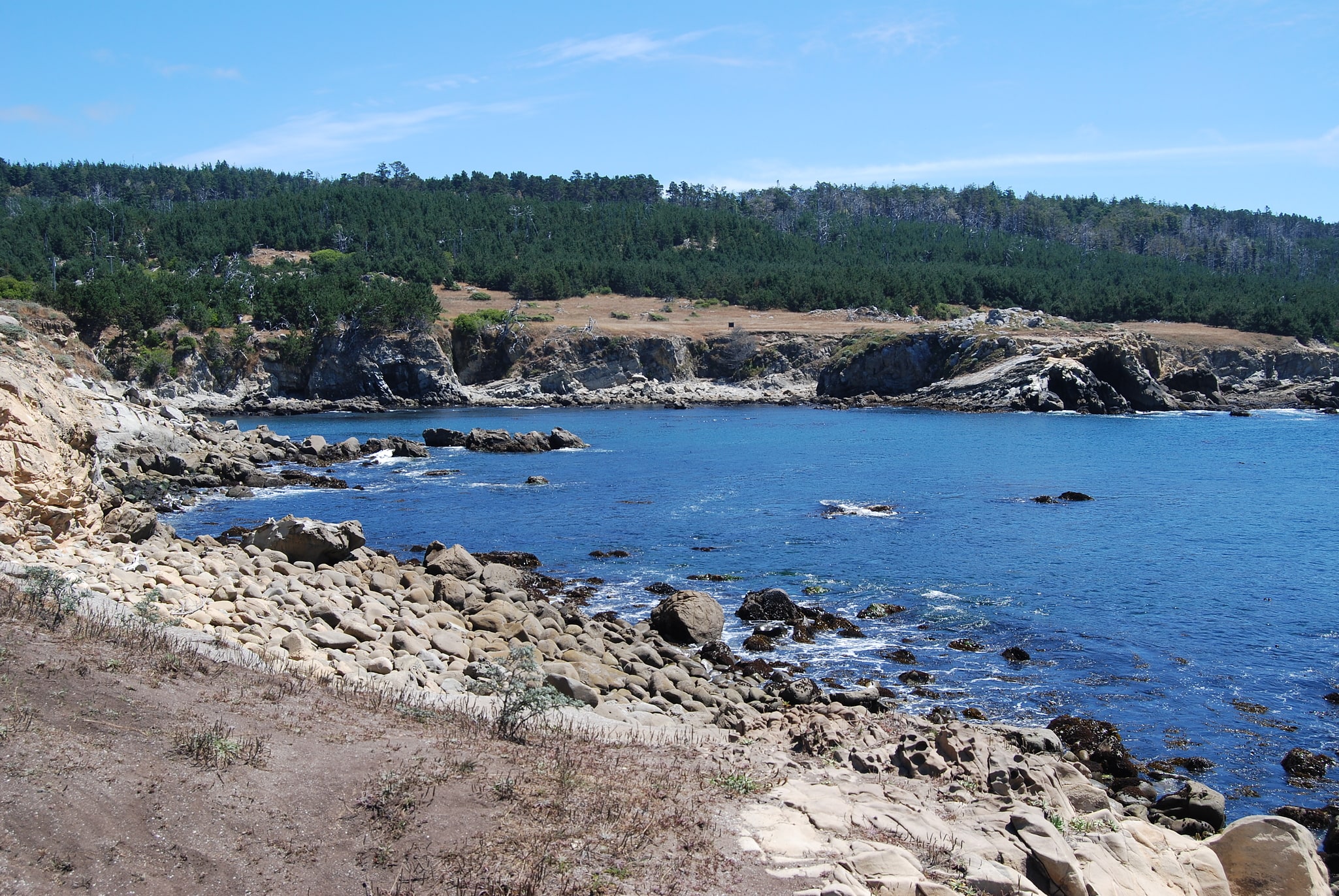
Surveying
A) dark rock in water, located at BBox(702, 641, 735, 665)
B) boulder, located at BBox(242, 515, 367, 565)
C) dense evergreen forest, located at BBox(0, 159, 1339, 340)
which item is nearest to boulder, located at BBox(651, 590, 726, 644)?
dark rock in water, located at BBox(702, 641, 735, 665)

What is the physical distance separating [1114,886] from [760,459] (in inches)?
1904

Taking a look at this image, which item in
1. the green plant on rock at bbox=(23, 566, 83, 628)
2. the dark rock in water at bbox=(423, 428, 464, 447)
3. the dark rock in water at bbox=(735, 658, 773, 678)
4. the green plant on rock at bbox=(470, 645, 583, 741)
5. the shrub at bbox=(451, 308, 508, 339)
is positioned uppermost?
the shrub at bbox=(451, 308, 508, 339)

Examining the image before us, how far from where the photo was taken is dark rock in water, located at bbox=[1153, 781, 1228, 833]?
13.8 meters

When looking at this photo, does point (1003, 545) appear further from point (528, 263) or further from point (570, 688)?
point (528, 263)

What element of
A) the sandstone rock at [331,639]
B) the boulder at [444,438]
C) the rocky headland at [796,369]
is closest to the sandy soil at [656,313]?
the rocky headland at [796,369]

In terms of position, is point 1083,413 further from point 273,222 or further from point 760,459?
point 273,222

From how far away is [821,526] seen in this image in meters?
36.8

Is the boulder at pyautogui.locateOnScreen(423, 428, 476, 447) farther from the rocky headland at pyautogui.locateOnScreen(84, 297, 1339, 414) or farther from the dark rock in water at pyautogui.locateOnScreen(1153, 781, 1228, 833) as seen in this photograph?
the dark rock in water at pyautogui.locateOnScreen(1153, 781, 1228, 833)

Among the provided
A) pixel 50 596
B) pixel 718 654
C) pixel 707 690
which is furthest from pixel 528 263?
pixel 50 596

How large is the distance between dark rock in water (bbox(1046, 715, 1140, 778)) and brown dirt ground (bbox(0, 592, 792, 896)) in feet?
28.9

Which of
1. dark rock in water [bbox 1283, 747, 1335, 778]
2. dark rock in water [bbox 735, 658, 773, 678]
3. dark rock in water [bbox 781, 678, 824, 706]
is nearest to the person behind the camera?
dark rock in water [bbox 1283, 747, 1335, 778]

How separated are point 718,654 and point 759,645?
1.36 meters

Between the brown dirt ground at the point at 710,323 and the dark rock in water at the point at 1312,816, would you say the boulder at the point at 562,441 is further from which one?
the dark rock in water at the point at 1312,816

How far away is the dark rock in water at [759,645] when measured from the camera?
→ 22.6 metres
